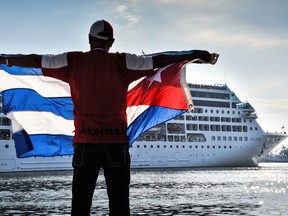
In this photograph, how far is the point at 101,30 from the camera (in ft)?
12.4

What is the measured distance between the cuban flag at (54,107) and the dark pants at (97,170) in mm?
1117

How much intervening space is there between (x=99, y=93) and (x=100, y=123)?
21 cm

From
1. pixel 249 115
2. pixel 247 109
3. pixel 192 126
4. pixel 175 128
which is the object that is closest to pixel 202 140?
pixel 192 126

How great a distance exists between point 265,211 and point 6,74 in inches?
394

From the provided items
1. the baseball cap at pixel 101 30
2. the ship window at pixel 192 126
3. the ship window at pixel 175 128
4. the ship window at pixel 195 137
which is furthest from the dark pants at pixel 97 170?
the ship window at pixel 192 126

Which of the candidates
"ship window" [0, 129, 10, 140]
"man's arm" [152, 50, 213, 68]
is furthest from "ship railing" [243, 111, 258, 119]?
"man's arm" [152, 50, 213, 68]

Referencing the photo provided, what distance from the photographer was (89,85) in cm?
359

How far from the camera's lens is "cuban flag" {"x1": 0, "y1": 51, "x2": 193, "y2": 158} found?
4746 millimetres

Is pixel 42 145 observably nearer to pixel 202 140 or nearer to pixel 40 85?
pixel 40 85

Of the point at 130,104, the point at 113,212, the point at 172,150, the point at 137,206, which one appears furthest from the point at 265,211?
the point at 172,150

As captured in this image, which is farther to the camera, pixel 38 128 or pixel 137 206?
pixel 137 206

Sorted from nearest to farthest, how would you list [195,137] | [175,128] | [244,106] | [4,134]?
1. [4,134]
2. [175,128]
3. [195,137]
4. [244,106]

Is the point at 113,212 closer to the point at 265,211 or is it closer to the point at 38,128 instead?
the point at 38,128

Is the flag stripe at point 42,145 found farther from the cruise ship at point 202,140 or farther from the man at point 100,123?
the cruise ship at point 202,140
